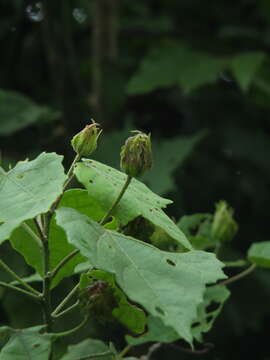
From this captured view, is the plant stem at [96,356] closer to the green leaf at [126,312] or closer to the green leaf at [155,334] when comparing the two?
the green leaf at [126,312]

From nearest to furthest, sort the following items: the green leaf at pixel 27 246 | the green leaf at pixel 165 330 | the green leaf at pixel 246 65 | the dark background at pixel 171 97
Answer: the green leaf at pixel 27 246, the green leaf at pixel 165 330, the green leaf at pixel 246 65, the dark background at pixel 171 97

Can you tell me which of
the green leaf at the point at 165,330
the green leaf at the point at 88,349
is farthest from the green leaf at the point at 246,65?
the green leaf at the point at 88,349

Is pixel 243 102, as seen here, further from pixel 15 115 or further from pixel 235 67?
pixel 15 115

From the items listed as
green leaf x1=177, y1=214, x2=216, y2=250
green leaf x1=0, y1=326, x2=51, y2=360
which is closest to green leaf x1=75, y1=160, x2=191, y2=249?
green leaf x1=0, y1=326, x2=51, y2=360

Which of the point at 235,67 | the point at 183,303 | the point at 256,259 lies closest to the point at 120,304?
the point at 183,303

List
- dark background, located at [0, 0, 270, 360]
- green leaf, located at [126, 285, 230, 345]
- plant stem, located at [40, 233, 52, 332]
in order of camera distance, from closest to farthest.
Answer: plant stem, located at [40, 233, 52, 332], green leaf, located at [126, 285, 230, 345], dark background, located at [0, 0, 270, 360]

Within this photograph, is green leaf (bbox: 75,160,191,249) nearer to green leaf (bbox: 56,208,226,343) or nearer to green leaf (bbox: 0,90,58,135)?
green leaf (bbox: 56,208,226,343)
